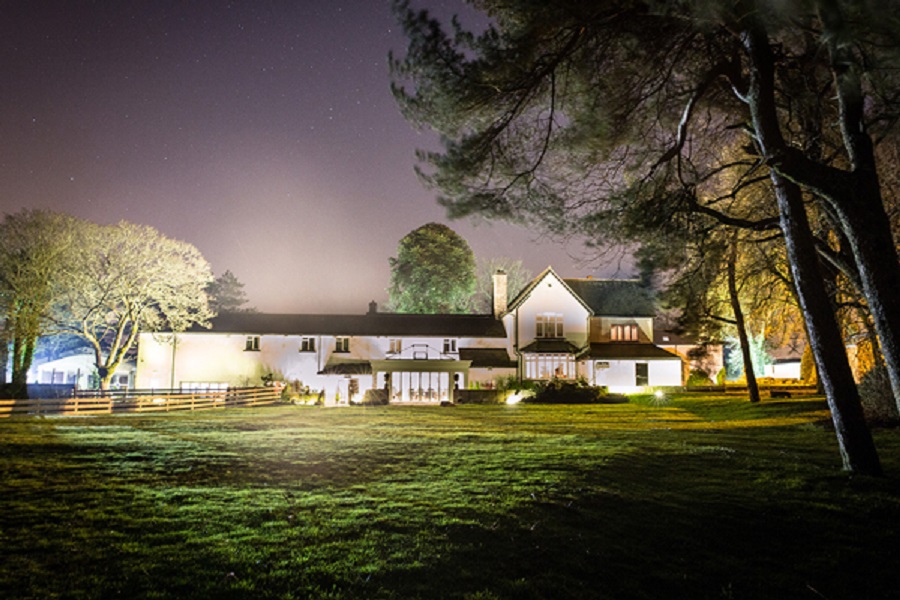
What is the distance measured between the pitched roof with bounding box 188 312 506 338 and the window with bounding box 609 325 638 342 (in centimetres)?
892

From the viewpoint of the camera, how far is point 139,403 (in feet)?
98.5

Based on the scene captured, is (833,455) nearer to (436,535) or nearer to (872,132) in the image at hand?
(872,132)

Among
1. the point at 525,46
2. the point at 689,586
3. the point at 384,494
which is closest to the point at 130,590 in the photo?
the point at 384,494

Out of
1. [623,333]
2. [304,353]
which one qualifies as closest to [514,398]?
[623,333]

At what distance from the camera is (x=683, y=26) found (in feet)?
38.3

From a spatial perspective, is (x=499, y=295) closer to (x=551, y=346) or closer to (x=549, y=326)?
(x=549, y=326)

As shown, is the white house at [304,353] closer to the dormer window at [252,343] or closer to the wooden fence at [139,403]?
the dormer window at [252,343]

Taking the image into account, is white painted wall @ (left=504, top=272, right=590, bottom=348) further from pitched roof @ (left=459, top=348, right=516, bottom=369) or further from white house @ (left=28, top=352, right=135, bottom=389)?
white house @ (left=28, top=352, right=135, bottom=389)

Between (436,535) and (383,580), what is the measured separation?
1371mm

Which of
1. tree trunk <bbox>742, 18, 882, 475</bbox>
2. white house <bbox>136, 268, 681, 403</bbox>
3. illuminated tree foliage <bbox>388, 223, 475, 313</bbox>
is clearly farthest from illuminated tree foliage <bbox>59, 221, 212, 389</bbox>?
tree trunk <bbox>742, 18, 882, 475</bbox>

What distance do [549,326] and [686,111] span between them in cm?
3395

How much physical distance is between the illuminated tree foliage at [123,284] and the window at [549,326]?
2525cm

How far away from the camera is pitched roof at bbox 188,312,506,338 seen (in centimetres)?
4519

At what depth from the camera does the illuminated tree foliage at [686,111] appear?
9070 mm
